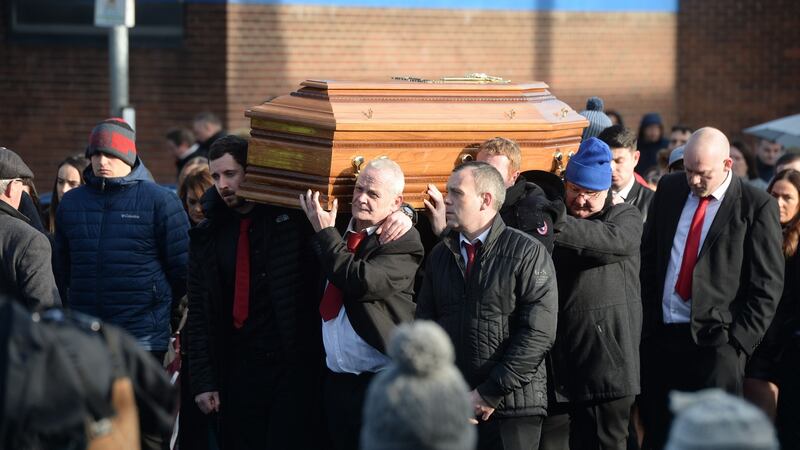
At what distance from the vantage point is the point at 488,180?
16.5ft

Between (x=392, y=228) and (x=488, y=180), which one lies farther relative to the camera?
(x=392, y=228)

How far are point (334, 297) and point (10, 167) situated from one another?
5.78 ft

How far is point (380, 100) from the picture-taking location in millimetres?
5660

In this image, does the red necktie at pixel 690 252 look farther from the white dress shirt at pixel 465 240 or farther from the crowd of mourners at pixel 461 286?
the white dress shirt at pixel 465 240

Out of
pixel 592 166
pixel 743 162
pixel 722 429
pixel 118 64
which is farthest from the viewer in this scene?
pixel 118 64

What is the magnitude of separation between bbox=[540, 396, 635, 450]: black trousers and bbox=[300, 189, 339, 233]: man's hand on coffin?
4.33 ft

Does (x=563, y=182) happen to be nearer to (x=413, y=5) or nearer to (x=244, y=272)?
(x=244, y=272)

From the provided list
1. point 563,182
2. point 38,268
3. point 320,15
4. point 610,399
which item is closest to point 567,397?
point 610,399

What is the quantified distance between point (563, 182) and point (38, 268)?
7.57 feet

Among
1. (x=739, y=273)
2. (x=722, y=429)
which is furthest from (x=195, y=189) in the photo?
(x=722, y=429)

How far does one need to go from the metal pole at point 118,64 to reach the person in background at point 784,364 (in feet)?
17.0

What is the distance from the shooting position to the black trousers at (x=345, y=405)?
538 cm

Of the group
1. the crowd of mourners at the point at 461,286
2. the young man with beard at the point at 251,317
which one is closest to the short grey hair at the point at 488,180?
the crowd of mourners at the point at 461,286

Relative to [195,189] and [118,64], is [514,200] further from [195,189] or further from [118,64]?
[118,64]
